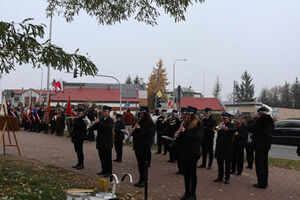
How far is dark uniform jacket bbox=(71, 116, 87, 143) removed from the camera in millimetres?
9766

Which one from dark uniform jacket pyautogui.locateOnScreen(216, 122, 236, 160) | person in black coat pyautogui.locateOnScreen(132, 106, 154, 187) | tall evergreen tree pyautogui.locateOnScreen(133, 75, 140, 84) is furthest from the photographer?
tall evergreen tree pyautogui.locateOnScreen(133, 75, 140, 84)

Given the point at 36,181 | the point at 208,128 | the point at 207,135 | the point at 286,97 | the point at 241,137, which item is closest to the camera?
the point at 36,181

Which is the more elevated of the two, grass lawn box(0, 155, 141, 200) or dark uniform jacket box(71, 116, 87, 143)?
dark uniform jacket box(71, 116, 87, 143)

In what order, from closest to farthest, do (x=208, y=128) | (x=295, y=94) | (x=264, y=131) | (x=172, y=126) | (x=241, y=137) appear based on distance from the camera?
(x=264, y=131)
(x=241, y=137)
(x=208, y=128)
(x=172, y=126)
(x=295, y=94)

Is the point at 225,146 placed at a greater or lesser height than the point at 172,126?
lesser

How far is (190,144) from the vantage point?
6637 mm

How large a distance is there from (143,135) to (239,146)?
383cm

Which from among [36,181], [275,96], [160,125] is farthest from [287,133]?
[275,96]

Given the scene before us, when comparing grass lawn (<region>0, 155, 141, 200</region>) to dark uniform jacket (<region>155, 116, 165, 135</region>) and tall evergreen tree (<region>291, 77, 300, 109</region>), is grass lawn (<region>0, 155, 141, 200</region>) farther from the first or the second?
tall evergreen tree (<region>291, 77, 300, 109</region>)

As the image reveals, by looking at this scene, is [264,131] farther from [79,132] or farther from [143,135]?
[79,132]

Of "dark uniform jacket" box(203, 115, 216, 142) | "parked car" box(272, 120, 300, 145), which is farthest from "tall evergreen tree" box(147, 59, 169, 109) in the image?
"dark uniform jacket" box(203, 115, 216, 142)

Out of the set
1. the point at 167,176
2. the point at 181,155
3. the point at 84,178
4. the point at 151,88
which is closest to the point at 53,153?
the point at 84,178

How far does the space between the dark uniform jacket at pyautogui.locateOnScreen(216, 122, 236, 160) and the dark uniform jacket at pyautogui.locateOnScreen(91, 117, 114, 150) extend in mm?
3117

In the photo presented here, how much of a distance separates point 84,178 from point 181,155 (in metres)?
3.14
